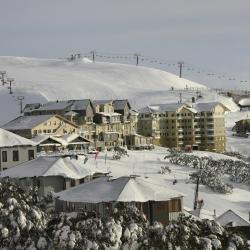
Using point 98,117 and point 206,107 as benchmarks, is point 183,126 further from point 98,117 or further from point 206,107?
point 98,117

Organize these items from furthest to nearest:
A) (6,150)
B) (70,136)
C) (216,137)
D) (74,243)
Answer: (216,137), (70,136), (6,150), (74,243)

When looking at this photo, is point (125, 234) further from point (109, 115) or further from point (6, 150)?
point (109, 115)

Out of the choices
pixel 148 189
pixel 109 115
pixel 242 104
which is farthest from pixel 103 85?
pixel 148 189

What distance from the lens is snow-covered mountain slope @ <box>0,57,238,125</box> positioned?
136 metres

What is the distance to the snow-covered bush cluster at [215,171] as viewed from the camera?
4756 cm

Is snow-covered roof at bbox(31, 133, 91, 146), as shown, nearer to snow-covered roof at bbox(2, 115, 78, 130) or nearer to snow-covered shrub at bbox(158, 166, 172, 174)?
snow-covered roof at bbox(2, 115, 78, 130)

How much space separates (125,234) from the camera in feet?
60.1

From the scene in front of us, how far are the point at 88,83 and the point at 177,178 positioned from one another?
11083 cm

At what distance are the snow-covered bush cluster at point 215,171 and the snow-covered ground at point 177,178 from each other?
707mm

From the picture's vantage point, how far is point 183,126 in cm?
9769

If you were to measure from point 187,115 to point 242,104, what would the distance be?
56.2m

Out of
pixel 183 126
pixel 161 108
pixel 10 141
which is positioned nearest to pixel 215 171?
pixel 10 141

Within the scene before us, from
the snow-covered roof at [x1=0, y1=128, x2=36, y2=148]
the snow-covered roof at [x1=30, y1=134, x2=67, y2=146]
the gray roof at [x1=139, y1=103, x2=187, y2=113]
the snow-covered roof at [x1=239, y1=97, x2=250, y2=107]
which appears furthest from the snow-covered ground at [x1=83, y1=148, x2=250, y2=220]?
the snow-covered roof at [x1=239, y1=97, x2=250, y2=107]

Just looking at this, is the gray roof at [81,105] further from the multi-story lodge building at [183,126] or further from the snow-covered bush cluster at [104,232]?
the snow-covered bush cluster at [104,232]
